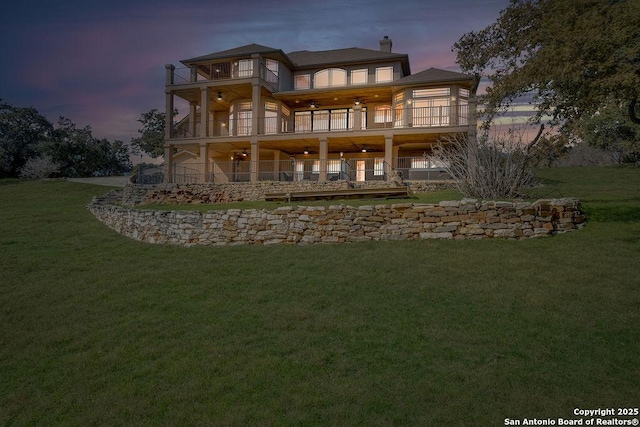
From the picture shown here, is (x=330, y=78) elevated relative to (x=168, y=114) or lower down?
elevated

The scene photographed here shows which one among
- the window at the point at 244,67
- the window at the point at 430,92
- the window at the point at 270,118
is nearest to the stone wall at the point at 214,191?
the window at the point at 270,118

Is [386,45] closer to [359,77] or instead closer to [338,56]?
[338,56]

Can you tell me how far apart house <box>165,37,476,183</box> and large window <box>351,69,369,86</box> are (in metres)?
0.07

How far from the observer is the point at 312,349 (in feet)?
19.3

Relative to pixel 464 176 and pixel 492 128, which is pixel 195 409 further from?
pixel 492 128

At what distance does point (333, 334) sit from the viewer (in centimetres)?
633

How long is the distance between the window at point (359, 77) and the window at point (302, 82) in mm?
3158

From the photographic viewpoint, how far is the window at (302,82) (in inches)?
1125

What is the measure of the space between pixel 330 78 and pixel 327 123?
302 cm

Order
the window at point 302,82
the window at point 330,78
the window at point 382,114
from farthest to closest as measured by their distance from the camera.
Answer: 1. the window at point 302,82
2. the window at point 330,78
3. the window at point 382,114

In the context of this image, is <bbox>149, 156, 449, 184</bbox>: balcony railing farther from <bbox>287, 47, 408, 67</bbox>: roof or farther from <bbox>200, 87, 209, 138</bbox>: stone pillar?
<bbox>287, 47, 408, 67</bbox>: roof

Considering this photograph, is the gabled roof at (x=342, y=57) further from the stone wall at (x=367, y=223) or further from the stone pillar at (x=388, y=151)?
the stone wall at (x=367, y=223)

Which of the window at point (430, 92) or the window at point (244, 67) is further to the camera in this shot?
the window at point (244, 67)

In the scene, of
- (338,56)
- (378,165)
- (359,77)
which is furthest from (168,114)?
(378,165)
